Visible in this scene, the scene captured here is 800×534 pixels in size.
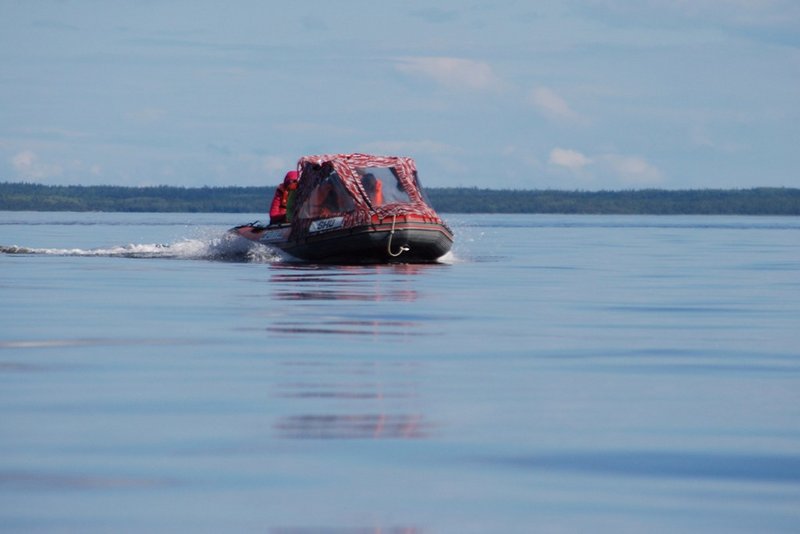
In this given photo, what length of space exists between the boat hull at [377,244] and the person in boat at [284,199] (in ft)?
5.62

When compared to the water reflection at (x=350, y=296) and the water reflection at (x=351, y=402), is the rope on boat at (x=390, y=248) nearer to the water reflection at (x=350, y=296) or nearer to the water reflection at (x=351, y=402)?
the water reflection at (x=350, y=296)

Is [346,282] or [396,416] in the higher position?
[346,282]

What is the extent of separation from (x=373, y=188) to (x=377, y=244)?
184 cm

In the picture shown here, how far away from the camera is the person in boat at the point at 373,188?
120ft

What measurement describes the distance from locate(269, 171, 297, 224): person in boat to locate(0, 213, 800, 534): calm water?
17900 mm

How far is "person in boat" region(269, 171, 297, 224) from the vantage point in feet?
130

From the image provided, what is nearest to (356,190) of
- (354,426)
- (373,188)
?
(373,188)

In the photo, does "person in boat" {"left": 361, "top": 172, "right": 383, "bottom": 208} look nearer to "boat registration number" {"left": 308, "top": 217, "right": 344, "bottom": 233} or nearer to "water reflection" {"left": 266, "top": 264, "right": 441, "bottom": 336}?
"boat registration number" {"left": 308, "top": 217, "right": 344, "bottom": 233}

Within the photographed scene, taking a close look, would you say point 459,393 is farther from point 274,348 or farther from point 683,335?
point 683,335

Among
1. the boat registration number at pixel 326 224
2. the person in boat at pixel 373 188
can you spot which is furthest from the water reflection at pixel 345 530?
the person in boat at pixel 373 188

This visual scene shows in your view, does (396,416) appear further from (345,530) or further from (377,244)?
(377,244)

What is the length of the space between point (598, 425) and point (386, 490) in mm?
2515

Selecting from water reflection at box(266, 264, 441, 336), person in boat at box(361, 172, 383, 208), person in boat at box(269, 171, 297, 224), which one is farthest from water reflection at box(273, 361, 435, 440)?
person in boat at box(269, 171, 297, 224)

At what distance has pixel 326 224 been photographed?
3650 centimetres
